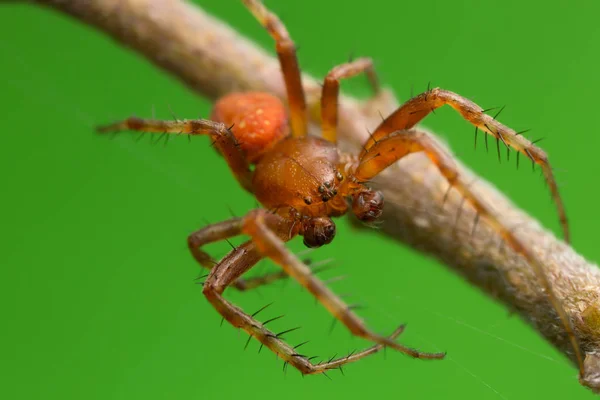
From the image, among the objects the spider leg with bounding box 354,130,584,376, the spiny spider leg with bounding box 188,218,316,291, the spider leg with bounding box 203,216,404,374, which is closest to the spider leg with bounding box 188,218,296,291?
the spiny spider leg with bounding box 188,218,316,291

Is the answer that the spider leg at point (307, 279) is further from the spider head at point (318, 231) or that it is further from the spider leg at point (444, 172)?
the spider leg at point (444, 172)

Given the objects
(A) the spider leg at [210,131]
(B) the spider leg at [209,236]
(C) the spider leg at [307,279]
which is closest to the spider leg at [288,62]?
(A) the spider leg at [210,131]

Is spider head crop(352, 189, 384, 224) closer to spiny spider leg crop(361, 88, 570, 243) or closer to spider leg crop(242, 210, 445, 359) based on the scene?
spiny spider leg crop(361, 88, 570, 243)

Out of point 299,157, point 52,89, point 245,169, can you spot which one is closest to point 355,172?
point 299,157

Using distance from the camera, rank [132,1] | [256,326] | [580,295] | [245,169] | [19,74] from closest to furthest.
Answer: [580,295]
[256,326]
[245,169]
[132,1]
[19,74]

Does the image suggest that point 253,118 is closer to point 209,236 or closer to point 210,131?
point 210,131

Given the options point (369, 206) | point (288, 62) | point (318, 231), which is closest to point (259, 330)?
point (318, 231)

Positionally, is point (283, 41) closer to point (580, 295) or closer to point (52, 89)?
point (580, 295)

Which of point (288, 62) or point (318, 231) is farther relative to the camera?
point (288, 62)
